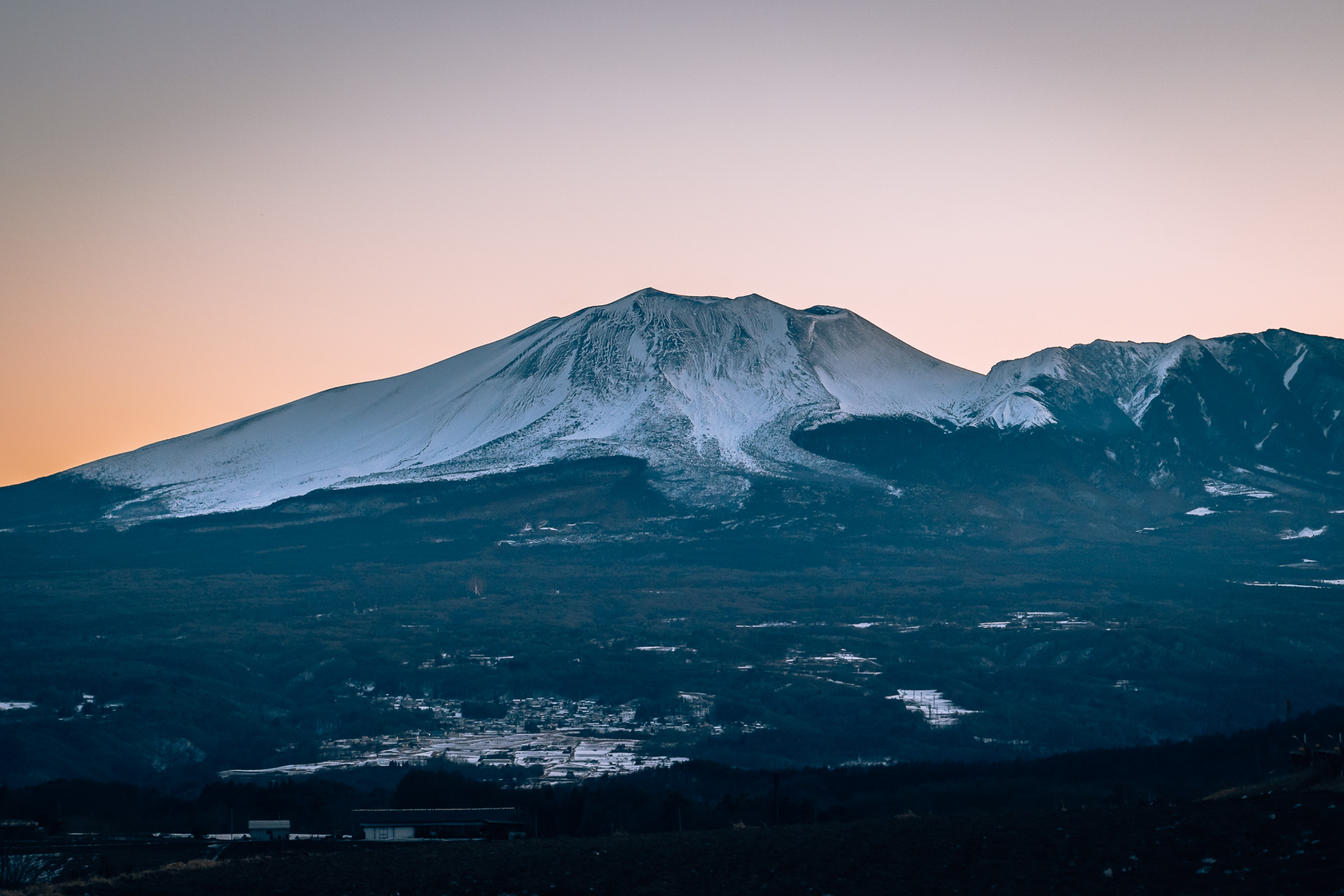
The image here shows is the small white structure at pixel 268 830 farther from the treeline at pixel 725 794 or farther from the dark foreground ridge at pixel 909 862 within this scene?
the dark foreground ridge at pixel 909 862

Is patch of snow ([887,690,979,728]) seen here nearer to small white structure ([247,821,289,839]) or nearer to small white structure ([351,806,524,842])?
small white structure ([247,821,289,839])

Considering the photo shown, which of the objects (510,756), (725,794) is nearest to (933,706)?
(510,756)

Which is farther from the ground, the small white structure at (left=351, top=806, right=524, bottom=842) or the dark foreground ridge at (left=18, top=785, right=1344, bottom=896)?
the dark foreground ridge at (left=18, top=785, right=1344, bottom=896)

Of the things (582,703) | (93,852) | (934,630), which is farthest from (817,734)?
(93,852)

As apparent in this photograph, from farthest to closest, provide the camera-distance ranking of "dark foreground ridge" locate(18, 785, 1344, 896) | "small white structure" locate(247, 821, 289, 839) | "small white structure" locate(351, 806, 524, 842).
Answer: "small white structure" locate(247, 821, 289, 839) → "small white structure" locate(351, 806, 524, 842) → "dark foreground ridge" locate(18, 785, 1344, 896)

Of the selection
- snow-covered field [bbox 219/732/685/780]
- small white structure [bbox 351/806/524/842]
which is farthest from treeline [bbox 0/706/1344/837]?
snow-covered field [bbox 219/732/685/780]

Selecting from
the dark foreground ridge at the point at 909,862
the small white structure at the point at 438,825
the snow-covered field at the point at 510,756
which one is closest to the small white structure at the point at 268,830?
the small white structure at the point at 438,825

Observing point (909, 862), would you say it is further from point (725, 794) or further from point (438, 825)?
point (725, 794)
